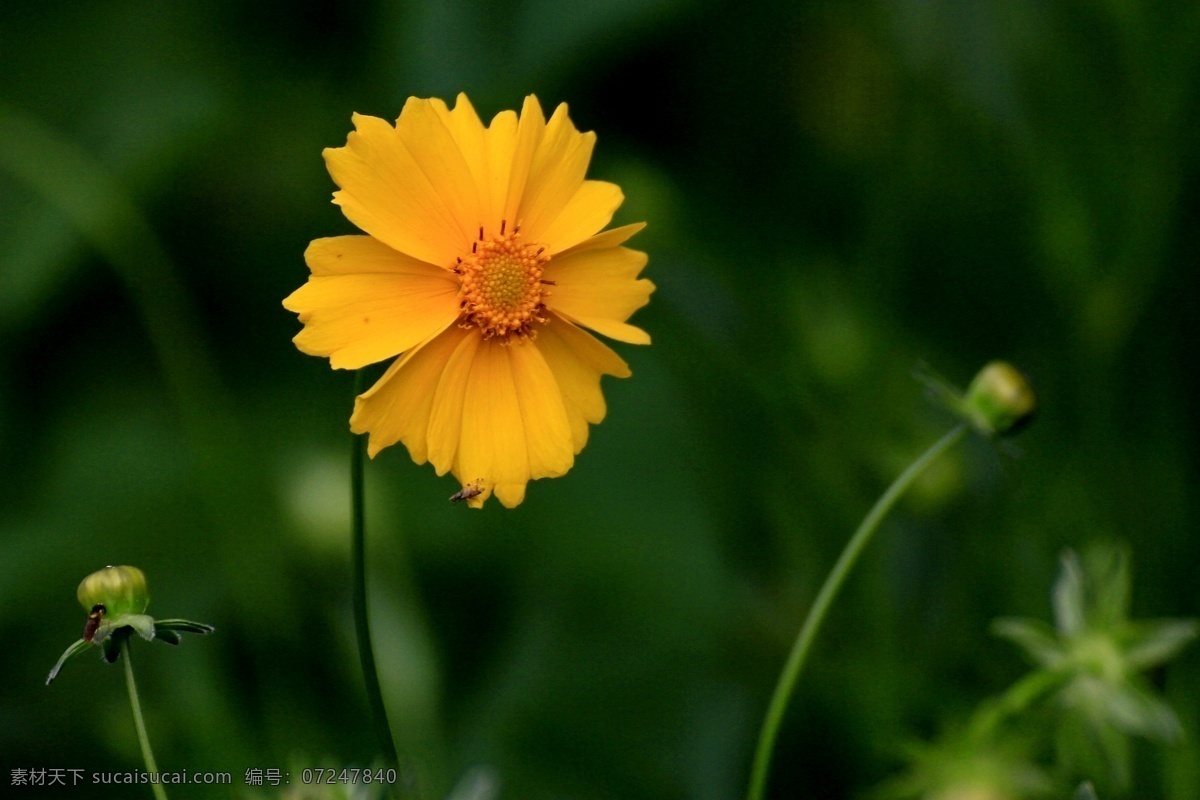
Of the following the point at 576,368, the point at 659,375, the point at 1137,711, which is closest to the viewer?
the point at 576,368

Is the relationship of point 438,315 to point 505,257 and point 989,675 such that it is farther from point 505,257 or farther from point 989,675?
point 989,675

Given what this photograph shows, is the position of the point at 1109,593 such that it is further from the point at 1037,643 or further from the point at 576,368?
the point at 576,368

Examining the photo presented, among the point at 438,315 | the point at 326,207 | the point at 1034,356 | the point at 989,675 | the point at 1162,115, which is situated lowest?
the point at 989,675

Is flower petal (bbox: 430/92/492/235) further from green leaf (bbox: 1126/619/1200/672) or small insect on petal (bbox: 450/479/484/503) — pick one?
green leaf (bbox: 1126/619/1200/672)

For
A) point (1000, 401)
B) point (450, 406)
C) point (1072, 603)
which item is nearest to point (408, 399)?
point (450, 406)

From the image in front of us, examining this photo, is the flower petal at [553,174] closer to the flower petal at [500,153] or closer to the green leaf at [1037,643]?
the flower petal at [500,153]

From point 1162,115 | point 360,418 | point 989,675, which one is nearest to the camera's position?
point 360,418

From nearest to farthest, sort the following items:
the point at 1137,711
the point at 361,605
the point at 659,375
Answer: the point at 361,605, the point at 1137,711, the point at 659,375

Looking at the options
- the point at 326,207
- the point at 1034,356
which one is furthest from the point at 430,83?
the point at 1034,356
